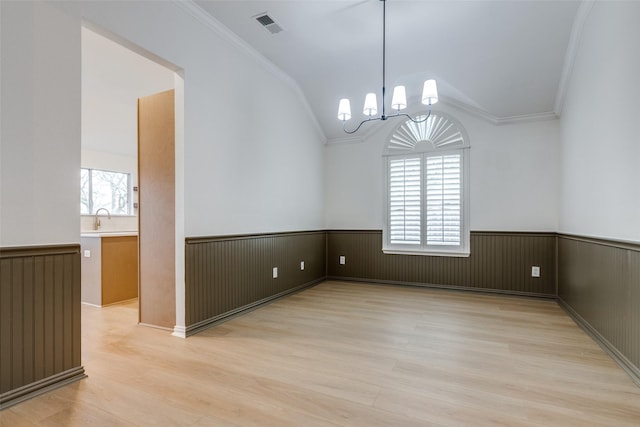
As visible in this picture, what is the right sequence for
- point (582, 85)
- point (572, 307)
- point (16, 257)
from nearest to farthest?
point (16, 257), point (582, 85), point (572, 307)

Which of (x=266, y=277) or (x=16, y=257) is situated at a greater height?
(x=16, y=257)

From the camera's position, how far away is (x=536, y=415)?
1.73 metres

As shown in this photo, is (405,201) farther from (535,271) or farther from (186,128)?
(186,128)

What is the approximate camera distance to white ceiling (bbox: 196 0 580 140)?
3.11 meters

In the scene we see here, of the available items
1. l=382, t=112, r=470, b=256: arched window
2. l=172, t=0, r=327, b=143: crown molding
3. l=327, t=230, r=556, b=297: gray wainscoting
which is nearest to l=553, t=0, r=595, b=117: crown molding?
l=382, t=112, r=470, b=256: arched window

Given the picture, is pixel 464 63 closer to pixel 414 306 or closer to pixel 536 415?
pixel 414 306

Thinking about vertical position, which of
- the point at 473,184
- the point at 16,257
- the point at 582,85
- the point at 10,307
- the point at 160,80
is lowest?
the point at 10,307

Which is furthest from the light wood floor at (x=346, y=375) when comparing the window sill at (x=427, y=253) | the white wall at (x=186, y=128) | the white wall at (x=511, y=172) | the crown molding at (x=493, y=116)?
the crown molding at (x=493, y=116)

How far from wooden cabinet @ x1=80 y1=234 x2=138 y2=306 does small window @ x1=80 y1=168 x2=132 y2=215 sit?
2403mm

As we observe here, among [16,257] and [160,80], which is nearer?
[16,257]

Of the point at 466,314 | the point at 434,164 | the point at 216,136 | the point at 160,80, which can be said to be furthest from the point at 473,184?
the point at 160,80

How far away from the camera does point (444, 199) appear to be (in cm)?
475

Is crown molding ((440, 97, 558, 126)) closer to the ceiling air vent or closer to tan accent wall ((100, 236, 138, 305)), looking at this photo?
the ceiling air vent

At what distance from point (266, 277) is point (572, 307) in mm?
3483
